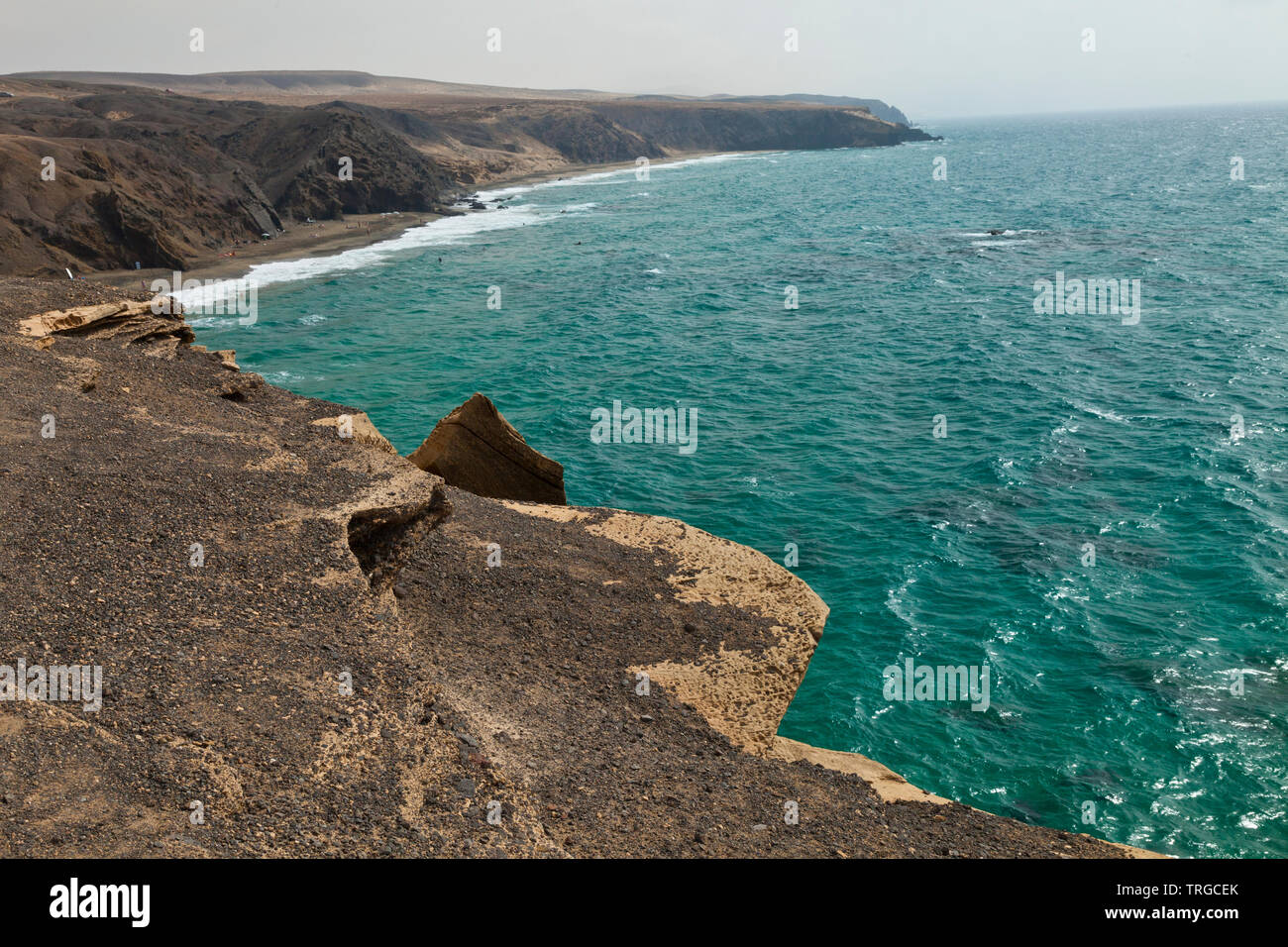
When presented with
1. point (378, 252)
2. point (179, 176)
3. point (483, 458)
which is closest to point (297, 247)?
point (378, 252)

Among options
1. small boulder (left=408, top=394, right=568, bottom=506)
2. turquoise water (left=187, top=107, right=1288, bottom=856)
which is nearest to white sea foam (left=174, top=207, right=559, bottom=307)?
turquoise water (left=187, top=107, right=1288, bottom=856)

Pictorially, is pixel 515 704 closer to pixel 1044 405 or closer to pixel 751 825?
pixel 751 825

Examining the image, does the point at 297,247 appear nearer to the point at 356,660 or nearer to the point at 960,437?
the point at 960,437

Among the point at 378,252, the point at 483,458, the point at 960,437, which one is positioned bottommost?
the point at 960,437

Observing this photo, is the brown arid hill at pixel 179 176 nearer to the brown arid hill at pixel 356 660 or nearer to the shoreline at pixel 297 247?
the shoreline at pixel 297 247

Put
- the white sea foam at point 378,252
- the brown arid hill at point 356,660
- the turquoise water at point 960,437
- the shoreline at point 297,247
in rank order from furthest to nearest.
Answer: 1. the white sea foam at point 378,252
2. the shoreline at point 297,247
3. the turquoise water at point 960,437
4. the brown arid hill at point 356,660

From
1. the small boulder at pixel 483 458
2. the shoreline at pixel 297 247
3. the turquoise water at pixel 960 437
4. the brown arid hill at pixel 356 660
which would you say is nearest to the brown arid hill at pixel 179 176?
the shoreline at pixel 297 247
